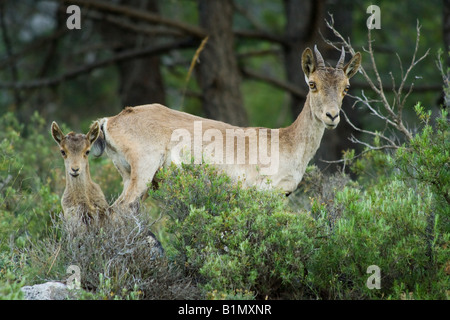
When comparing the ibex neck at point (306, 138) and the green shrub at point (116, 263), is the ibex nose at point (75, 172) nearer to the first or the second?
the green shrub at point (116, 263)

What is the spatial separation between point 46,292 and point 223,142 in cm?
293

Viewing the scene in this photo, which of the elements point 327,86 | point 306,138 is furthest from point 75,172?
point 327,86

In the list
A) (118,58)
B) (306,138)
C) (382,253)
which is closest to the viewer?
(382,253)

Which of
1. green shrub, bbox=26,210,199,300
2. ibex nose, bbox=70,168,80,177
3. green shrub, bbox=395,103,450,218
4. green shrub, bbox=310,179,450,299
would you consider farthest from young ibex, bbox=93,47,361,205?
green shrub, bbox=310,179,450,299

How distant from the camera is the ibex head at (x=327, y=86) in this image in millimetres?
7344

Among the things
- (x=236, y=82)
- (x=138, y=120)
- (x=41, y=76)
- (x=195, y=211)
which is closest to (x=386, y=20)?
(x=236, y=82)

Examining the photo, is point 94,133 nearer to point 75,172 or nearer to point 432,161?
point 75,172

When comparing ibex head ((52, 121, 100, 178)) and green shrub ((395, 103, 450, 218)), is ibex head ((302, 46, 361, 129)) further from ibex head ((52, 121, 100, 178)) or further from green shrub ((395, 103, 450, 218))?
ibex head ((52, 121, 100, 178))

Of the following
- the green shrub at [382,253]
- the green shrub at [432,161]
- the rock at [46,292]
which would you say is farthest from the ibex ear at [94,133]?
the green shrub at [432,161]

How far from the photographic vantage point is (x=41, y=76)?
61.6 feet

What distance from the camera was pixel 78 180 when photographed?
23.8ft

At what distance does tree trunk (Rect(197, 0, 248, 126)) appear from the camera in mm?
14367
